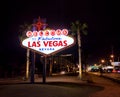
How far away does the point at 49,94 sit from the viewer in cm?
1938

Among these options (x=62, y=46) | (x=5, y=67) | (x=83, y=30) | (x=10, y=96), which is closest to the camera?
(x=10, y=96)

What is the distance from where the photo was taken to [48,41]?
3178 centimetres

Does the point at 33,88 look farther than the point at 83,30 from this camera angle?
No

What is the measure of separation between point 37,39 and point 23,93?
13.1m

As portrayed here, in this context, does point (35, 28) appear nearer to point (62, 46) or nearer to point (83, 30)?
point (62, 46)

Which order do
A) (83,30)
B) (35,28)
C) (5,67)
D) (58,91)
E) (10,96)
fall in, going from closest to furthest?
(10,96), (58,91), (35,28), (83,30), (5,67)

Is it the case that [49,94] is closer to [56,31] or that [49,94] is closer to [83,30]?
[56,31]

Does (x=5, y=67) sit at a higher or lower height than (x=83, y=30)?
lower

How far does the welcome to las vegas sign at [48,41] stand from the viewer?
31.4 metres

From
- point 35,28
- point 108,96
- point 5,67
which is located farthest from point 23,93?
point 5,67

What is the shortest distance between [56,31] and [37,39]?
7.82ft

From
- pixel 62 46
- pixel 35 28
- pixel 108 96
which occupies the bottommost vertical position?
pixel 108 96

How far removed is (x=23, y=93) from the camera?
64.4 ft

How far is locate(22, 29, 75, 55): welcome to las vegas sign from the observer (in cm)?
3139
